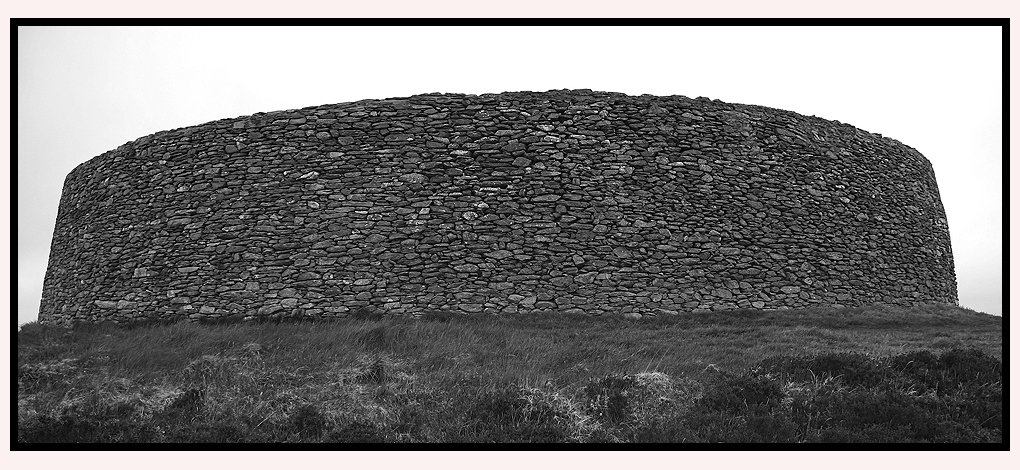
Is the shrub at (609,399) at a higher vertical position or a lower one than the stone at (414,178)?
lower

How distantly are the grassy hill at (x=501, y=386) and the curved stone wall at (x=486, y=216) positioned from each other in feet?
5.87

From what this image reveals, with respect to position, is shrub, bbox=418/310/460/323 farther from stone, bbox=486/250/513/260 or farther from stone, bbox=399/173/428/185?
stone, bbox=399/173/428/185

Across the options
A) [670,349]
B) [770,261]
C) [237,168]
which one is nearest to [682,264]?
[770,261]

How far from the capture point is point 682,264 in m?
12.3

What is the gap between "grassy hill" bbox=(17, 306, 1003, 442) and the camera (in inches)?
240

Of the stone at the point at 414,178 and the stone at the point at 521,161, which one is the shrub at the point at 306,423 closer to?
the stone at the point at 414,178

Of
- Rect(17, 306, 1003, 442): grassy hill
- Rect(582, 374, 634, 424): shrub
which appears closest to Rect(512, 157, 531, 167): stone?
Rect(17, 306, 1003, 442): grassy hill

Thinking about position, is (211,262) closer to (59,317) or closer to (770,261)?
(59,317)

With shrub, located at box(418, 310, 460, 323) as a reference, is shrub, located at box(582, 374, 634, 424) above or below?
below

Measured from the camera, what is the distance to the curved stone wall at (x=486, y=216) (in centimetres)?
1198

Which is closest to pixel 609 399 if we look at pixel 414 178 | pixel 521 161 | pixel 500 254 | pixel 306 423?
pixel 306 423

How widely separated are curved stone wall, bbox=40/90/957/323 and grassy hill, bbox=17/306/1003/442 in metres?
1.79

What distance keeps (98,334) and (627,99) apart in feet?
34.0

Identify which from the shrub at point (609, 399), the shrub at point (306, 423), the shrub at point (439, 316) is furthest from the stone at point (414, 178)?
the shrub at point (306, 423)
